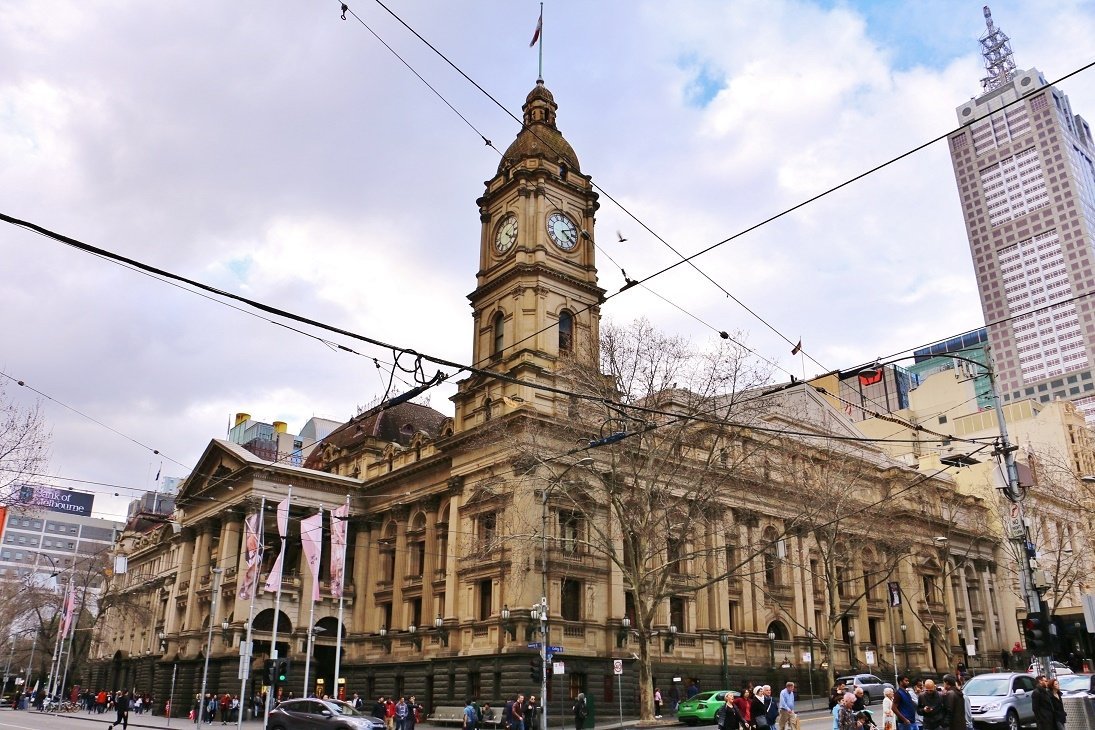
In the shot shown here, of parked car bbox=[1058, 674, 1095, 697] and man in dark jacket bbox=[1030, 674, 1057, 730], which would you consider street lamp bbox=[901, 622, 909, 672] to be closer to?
parked car bbox=[1058, 674, 1095, 697]

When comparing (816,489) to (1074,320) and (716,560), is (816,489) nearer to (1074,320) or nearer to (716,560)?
(716,560)

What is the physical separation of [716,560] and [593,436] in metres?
16.3

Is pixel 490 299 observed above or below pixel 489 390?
above

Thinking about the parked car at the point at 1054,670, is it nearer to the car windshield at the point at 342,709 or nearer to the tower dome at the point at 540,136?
the car windshield at the point at 342,709

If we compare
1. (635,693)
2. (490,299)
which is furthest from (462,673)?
(490,299)

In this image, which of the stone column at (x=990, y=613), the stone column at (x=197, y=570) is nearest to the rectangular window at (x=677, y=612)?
the stone column at (x=197, y=570)

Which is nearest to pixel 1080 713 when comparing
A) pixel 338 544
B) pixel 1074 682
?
pixel 1074 682

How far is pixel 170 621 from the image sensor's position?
192 feet

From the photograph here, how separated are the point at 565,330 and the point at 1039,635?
31.3 meters

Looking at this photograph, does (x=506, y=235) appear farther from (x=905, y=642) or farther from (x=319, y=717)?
(x=905, y=642)

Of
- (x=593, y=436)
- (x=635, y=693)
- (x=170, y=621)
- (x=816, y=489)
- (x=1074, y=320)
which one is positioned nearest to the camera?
(x=593, y=436)

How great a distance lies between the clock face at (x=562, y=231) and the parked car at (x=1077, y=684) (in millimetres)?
30979

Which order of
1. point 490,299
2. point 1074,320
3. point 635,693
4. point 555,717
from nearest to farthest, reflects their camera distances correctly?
point 555,717
point 635,693
point 490,299
point 1074,320

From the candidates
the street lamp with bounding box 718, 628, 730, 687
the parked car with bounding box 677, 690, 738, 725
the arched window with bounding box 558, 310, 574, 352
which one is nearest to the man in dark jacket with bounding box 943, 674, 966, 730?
the parked car with bounding box 677, 690, 738, 725
